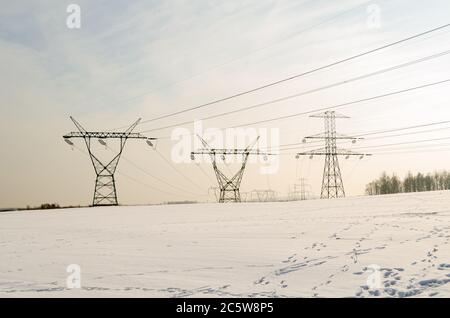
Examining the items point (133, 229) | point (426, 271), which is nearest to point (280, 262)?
point (426, 271)

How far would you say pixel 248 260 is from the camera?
1167 cm

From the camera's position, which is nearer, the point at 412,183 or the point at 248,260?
the point at 248,260

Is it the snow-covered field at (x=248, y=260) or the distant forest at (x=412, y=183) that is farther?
the distant forest at (x=412, y=183)

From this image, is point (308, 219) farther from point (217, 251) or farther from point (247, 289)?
point (247, 289)

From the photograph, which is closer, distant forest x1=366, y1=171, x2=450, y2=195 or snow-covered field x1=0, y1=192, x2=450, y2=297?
snow-covered field x1=0, y1=192, x2=450, y2=297

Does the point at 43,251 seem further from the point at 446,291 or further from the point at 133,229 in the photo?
the point at 446,291

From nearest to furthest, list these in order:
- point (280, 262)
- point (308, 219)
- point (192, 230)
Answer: point (280, 262), point (192, 230), point (308, 219)

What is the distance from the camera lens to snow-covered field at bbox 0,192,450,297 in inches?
360

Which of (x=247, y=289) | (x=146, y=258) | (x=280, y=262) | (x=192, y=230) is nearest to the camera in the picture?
(x=247, y=289)

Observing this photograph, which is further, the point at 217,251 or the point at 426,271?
the point at 217,251

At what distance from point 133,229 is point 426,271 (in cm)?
1423

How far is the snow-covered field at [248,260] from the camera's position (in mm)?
9148
